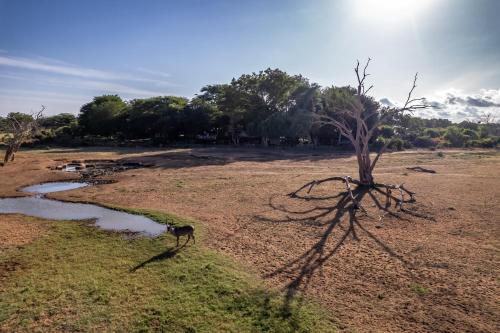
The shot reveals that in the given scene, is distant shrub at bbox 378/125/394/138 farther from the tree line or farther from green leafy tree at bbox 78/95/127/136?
green leafy tree at bbox 78/95/127/136

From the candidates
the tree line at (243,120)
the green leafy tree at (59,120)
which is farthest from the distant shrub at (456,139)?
the green leafy tree at (59,120)

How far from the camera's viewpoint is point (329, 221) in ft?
46.7

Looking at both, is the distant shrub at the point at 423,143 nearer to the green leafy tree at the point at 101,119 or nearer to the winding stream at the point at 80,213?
the green leafy tree at the point at 101,119

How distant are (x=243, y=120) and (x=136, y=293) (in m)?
49.1

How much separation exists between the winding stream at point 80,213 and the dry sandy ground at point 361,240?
135 centimetres

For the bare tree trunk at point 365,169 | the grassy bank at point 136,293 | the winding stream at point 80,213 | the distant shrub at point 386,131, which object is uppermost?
the distant shrub at point 386,131

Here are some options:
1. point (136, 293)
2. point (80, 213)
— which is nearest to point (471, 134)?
point (80, 213)

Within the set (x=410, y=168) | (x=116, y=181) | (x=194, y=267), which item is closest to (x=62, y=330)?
(x=194, y=267)

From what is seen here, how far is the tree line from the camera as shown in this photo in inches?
2039

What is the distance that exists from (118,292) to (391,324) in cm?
657

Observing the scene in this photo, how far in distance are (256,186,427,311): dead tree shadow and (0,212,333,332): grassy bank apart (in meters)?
0.86

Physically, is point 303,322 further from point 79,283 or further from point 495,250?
point 495,250

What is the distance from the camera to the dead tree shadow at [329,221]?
9578 millimetres

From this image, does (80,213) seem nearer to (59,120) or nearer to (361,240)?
(361,240)
